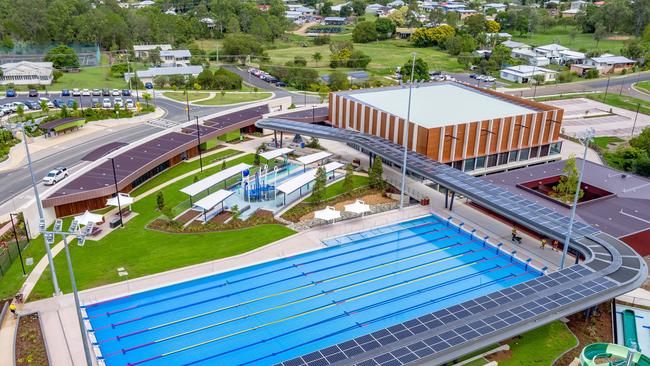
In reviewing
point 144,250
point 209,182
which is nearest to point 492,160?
point 209,182

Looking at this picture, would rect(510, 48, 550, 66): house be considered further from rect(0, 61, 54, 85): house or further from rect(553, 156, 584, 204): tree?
rect(0, 61, 54, 85): house

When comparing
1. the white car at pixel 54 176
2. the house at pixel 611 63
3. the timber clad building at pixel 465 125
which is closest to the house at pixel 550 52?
the house at pixel 611 63

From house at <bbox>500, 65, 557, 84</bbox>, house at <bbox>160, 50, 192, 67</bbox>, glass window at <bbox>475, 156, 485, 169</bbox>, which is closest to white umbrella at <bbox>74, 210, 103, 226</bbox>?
glass window at <bbox>475, 156, 485, 169</bbox>

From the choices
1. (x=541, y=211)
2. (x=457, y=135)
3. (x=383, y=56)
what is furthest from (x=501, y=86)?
(x=541, y=211)

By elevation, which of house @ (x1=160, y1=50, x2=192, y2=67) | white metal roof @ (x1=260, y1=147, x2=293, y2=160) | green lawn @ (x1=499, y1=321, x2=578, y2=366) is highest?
house @ (x1=160, y1=50, x2=192, y2=67)

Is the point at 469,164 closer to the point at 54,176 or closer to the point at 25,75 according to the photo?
the point at 54,176

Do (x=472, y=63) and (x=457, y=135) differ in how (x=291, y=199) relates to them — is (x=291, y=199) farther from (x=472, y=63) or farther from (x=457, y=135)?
(x=472, y=63)
